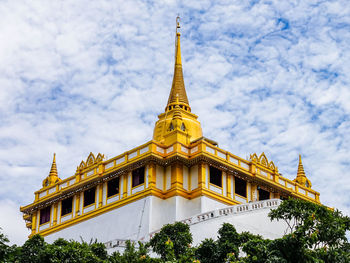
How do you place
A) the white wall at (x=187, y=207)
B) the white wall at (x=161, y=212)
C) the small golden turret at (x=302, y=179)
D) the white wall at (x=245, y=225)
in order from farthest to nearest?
the small golden turret at (x=302, y=179) → the white wall at (x=187, y=207) → the white wall at (x=161, y=212) → the white wall at (x=245, y=225)

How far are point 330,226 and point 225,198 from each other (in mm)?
17231

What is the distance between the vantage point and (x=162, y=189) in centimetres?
6000

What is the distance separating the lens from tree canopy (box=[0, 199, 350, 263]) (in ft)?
130

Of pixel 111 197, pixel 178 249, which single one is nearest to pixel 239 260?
pixel 178 249

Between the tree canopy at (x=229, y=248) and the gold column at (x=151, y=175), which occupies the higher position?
the gold column at (x=151, y=175)

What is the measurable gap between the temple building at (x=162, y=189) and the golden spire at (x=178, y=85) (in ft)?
6.08

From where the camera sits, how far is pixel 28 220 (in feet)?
232

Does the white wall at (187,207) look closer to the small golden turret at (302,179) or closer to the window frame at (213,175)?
the window frame at (213,175)

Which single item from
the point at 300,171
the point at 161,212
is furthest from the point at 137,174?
the point at 300,171

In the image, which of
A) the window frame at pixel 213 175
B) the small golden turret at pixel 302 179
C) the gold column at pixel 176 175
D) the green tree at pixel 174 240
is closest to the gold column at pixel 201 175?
the window frame at pixel 213 175

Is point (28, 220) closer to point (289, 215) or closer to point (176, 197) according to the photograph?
point (176, 197)

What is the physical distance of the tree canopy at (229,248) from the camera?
39.8 meters

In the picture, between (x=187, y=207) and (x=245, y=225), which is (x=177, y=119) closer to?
(x=187, y=207)

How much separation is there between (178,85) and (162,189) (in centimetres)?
1290
